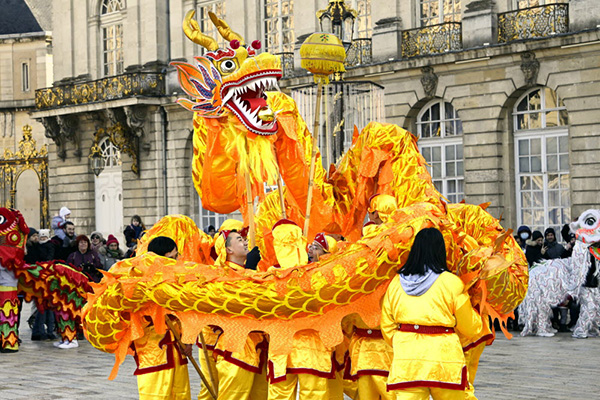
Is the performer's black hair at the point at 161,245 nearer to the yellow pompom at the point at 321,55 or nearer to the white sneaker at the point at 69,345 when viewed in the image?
the yellow pompom at the point at 321,55

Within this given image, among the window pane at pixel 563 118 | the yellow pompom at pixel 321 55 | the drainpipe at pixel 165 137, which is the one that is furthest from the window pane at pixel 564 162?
the yellow pompom at pixel 321 55

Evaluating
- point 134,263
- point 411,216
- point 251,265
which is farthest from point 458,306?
point 134,263

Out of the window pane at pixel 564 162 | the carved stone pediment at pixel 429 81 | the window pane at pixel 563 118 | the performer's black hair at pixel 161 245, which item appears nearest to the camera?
the performer's black hair at pixel 161 245

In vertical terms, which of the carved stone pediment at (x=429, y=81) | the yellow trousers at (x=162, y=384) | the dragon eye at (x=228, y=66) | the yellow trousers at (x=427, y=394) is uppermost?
the carved stone pediment at (x=429, y=81)

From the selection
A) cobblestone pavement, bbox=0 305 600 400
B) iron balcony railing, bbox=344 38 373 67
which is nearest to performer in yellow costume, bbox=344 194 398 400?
cobblestone pavement, bbox=0 305 600 400

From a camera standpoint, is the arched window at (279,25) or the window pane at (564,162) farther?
the arched window at (279,25)

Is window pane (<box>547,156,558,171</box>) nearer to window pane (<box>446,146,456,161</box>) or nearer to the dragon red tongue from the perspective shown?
window pane (<box>446,146,456,161</box>)

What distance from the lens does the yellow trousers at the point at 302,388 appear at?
6.06 meters

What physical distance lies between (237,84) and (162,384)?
1939mm

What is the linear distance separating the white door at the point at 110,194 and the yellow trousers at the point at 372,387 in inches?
924

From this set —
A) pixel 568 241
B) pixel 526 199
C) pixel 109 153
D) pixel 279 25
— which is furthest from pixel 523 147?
pixel 109 153

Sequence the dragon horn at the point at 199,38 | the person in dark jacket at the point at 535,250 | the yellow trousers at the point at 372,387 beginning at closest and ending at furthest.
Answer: the yellow trousers at the point at 372,387, the dragon horn at the point at 199,38, the person in dark jacket at the point at 535,250

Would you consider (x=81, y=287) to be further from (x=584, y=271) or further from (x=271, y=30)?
(x=271, y=30)

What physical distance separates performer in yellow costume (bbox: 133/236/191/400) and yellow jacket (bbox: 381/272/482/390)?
1.59 meters
